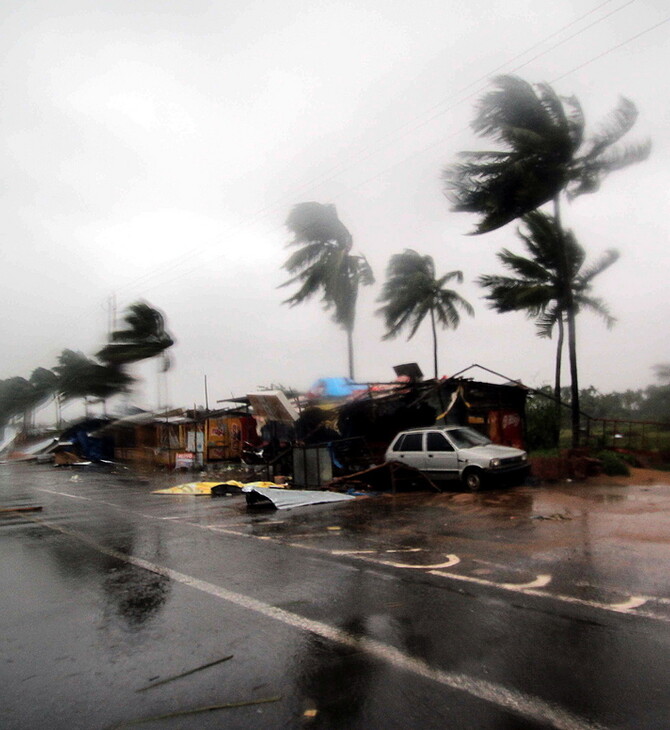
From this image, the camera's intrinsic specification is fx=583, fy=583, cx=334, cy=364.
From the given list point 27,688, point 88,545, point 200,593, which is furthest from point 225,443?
point 27,688

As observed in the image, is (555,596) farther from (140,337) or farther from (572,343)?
(140,337)

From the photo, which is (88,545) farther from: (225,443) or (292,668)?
(225,443)

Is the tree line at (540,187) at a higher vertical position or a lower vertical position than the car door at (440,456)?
higher

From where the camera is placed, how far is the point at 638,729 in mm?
3023

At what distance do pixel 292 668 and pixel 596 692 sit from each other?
75.1 inches

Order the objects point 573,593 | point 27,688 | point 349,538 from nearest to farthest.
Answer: point 27,688 < point 573,593 < point 349,538

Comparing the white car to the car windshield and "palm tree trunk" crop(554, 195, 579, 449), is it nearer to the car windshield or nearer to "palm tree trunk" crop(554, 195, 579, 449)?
the car windshield

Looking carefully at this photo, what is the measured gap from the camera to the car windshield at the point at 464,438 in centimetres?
1430

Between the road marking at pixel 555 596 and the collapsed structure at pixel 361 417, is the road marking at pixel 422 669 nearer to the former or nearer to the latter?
the road marking at pixel 555 596

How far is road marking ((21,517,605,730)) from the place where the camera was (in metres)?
3.20

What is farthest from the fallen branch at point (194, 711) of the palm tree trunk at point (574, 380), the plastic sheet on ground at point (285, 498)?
the palm tree trunk at point (574, 380)

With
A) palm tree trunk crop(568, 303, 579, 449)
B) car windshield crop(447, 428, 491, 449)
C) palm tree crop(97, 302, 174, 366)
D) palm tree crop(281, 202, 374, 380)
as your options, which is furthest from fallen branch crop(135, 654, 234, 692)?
palm tree crop(97, 302, 174, 366)

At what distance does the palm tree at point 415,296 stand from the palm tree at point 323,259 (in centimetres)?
340

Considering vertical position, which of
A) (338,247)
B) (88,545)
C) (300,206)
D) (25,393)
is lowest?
(88,545)
